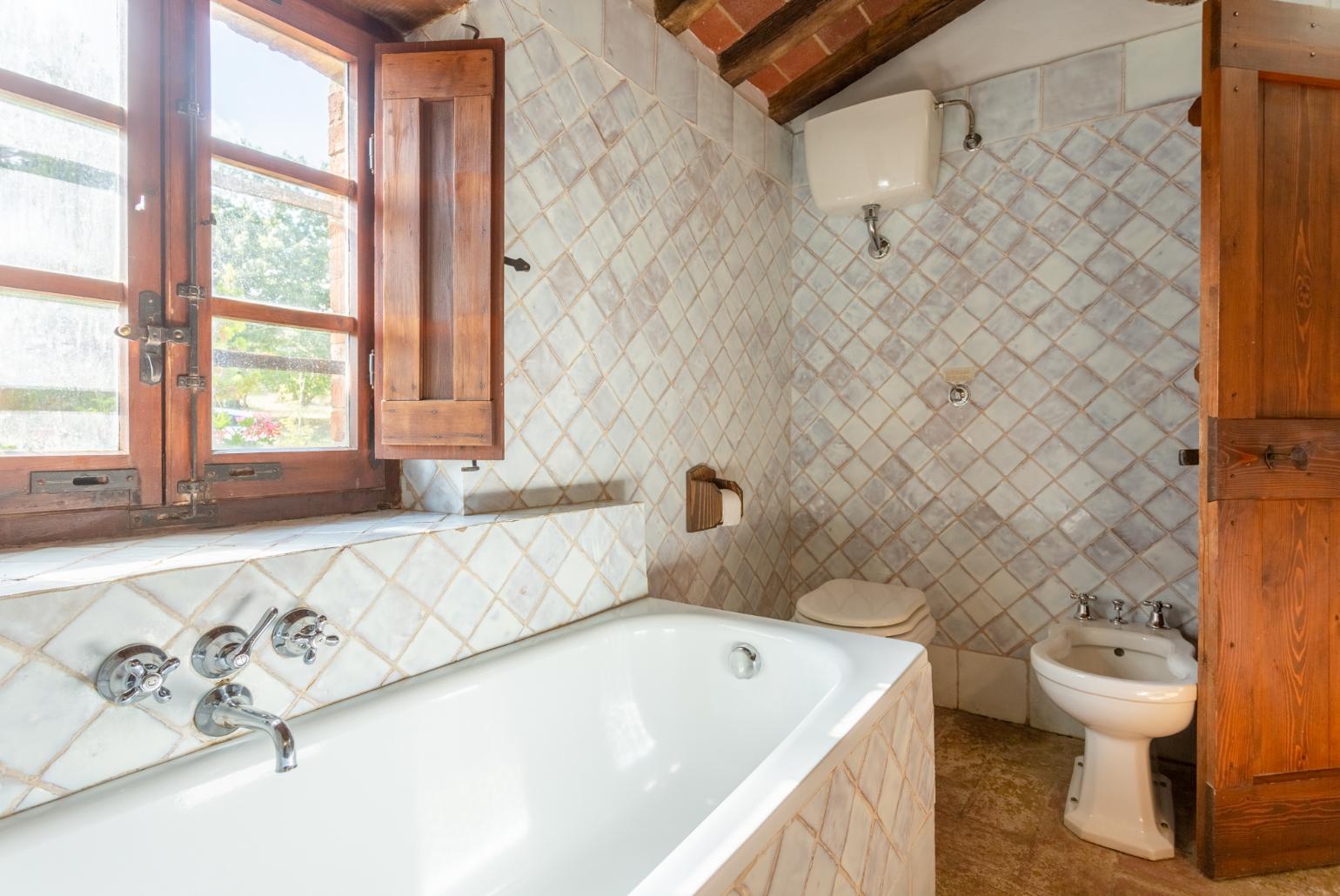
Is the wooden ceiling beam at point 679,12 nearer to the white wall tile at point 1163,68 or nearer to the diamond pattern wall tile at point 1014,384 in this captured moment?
the diamond pattern wall tile at point 1014,384

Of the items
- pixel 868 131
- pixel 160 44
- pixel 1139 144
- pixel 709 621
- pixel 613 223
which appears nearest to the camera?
pixel 160 44

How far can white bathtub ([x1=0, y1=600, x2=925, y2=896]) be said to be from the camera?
2.95 ft

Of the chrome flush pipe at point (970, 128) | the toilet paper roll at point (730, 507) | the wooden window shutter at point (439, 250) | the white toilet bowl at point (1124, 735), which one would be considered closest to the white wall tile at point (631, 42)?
the wooden window shutter at point (439, 250)

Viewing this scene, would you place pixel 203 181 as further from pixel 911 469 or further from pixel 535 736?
pixel 911 469

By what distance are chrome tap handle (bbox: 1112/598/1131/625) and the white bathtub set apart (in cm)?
120

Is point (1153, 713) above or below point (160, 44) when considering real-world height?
below

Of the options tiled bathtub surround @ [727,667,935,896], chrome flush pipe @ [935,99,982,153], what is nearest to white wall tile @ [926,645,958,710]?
tiled bathtub surround @ [727,667,935,896]

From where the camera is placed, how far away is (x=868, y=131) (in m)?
2.49

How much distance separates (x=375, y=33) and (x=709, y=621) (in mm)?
1679

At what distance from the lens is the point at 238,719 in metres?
1.02

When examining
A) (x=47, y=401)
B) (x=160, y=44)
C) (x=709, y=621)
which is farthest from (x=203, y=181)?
(x=709, y=621)

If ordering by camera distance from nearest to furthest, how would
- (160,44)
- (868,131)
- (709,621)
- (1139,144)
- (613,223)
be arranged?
(160,44), (709,621), (613,223), (1139,144), (868,131)

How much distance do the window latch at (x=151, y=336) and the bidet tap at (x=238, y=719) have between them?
2.10 feet

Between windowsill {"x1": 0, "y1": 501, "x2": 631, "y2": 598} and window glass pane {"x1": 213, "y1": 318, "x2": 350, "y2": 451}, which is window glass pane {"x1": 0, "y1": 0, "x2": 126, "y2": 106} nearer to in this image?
window glass pane {"x1": 213, "y1": 318, "x2": 350, "y2": 451}
